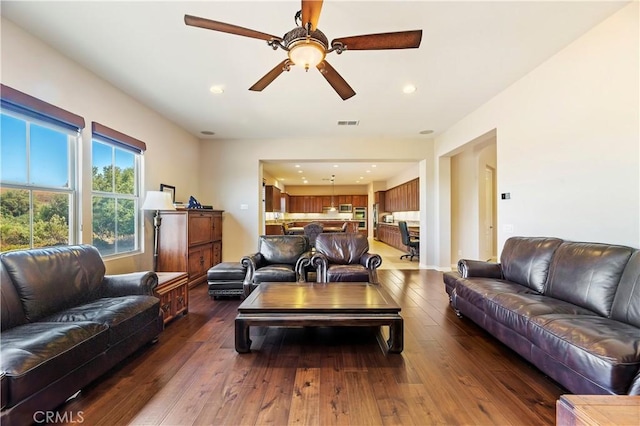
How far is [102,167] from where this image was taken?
3455mm

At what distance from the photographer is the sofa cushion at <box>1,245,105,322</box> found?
196 cm

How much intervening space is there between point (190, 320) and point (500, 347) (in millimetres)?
3216

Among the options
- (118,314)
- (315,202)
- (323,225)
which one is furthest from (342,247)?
(315,202)

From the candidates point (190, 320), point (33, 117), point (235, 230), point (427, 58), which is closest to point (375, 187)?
point (235, 230)

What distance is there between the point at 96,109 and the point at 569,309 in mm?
5208

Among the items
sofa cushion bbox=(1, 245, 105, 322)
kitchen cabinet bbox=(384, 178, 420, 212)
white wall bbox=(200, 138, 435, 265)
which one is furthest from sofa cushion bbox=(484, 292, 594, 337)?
kitchen cabinet bbox=(384, 178, 420, 212)

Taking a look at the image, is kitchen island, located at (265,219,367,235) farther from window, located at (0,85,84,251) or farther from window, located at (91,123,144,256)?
window, located at (0,85,84,251)

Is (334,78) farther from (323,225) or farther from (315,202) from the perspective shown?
(315,202)

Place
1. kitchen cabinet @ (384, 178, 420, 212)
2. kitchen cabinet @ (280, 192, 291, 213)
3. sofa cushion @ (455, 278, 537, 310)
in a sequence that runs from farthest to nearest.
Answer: kitchen cabinet @ (280, 192, 291, 213) → kitchen cabinet @ (384, 178, 420, 212) → sofa cushion @ (455, 278, 537, 310)

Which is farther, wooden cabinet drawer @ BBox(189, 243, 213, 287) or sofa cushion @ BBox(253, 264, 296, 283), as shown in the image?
wooden cabinet drawer @ BBox(189, 243, 213, 287)

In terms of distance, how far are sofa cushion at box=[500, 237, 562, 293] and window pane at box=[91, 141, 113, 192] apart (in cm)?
502

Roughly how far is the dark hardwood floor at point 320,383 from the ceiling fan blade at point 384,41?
2.40 metres

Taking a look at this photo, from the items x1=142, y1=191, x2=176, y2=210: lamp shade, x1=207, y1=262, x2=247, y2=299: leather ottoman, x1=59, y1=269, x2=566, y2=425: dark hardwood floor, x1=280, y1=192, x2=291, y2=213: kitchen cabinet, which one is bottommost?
x1=59, y1=269, x2=566, y2=425: dark hardwood floor

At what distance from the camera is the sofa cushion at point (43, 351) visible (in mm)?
1374
